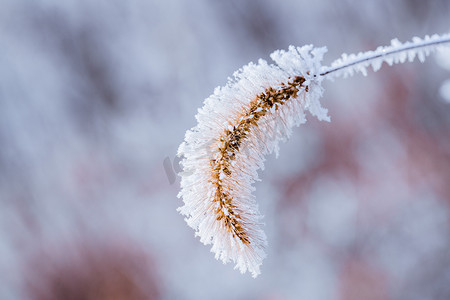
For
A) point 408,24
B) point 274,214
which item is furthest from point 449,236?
point 408,24

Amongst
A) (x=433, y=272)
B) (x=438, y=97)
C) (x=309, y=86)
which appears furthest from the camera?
(x=433, y=272)

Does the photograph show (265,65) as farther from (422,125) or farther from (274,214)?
(422,125)

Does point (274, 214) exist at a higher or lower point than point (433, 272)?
higher

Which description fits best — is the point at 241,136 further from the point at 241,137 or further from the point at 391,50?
the point at 391,50

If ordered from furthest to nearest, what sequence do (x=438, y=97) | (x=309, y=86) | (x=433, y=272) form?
(x=433, y=272)
(x=438, y=97)
(x=309, y=86)

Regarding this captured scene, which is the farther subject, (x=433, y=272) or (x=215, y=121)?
(x=433, y=272)

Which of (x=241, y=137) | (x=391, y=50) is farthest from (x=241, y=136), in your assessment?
(x=391, y=50)
